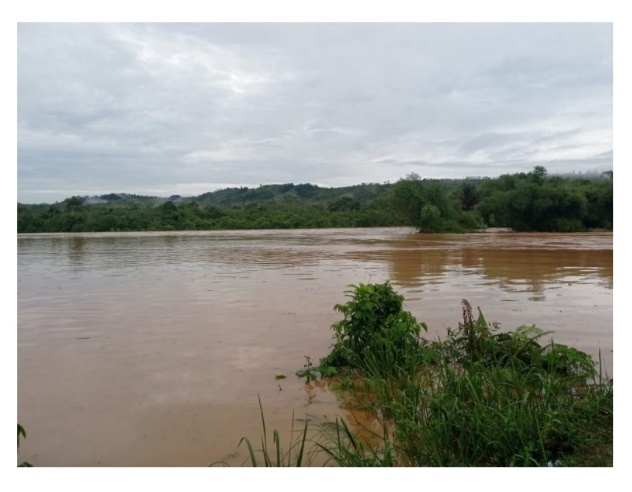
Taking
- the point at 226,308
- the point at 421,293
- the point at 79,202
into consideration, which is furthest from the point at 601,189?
the point at 79,202

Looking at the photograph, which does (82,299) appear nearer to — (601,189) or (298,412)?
(298,412)

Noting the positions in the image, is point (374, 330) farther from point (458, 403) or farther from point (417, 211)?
point (417, 211)

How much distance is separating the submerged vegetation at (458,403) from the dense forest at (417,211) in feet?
69.8

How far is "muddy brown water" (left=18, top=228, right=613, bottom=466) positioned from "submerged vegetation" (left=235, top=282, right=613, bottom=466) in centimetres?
45

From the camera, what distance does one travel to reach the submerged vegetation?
321 centimetres

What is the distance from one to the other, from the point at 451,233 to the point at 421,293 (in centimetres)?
2546

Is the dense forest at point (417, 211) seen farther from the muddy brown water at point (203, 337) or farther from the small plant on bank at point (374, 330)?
the small plant on bank at point (374, 330)

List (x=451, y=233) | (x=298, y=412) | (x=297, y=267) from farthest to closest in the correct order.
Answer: (x=451, y=233) → (x=297, y=267) → (x=298, y=412)

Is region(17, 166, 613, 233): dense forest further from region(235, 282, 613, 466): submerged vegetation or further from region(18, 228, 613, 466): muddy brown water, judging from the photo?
region(235, 282, 613, 466): submerged vegetation

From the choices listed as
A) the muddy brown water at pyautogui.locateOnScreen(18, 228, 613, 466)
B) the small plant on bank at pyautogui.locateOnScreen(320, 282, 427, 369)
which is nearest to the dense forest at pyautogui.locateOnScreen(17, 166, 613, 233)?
the muddy brown water at pyautogui.locateOnScreen(18, 228, 613, 466)

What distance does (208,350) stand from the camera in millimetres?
6094

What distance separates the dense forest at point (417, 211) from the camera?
3347cm

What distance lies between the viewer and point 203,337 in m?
6.69

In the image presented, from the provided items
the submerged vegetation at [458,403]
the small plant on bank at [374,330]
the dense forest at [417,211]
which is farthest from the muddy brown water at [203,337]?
the dense forest at [417,211]
